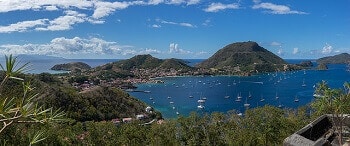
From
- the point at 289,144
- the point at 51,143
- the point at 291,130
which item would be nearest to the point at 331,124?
the point at 289,144

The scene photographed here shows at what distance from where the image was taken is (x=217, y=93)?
146m

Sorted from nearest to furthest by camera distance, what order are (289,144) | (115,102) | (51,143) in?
(289,144)
(51,143)
(115,102)

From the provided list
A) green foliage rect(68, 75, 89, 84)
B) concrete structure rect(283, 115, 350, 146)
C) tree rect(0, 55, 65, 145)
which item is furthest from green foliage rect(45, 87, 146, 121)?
tree rect(0, 55, 65, 145)

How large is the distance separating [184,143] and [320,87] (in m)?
24.0

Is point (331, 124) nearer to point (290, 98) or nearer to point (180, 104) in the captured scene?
point (180, 104)

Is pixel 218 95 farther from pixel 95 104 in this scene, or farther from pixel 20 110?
pixel 20 110

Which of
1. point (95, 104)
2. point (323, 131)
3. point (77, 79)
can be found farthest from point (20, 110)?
point (77, 79)

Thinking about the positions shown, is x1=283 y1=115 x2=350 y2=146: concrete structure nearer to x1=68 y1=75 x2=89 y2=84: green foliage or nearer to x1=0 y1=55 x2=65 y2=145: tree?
x1=0 y1=55 x2=65 y2=145: tree

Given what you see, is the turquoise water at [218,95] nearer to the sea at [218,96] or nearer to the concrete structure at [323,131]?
the sea at [218,96]

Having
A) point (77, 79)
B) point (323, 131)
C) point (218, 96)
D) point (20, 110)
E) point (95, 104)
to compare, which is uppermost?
point (20, 110)

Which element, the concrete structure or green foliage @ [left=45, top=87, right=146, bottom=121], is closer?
the concrete structure

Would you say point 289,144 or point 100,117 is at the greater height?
point 289,144

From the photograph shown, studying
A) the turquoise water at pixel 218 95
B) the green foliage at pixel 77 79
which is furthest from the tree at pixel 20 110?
the green foliage at pixel 77 79

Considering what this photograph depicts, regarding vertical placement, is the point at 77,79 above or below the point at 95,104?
above
